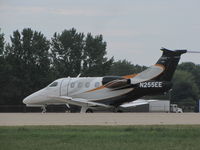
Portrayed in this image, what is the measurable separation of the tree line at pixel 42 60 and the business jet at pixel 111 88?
2439 cm

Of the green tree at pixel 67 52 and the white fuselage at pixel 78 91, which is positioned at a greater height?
the green tree at pixel 67 52

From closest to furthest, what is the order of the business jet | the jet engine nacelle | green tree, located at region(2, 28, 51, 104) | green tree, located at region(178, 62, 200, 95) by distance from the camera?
the jet engine nacelle < the business jet < green tree, located at region(2, 28, 51, 104) < green tree, located at region(178, 62, 200, 95)

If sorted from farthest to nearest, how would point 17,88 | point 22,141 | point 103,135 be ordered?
point 17,88
point 103,135
point 22,141

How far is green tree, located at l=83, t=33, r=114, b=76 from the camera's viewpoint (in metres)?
82.5

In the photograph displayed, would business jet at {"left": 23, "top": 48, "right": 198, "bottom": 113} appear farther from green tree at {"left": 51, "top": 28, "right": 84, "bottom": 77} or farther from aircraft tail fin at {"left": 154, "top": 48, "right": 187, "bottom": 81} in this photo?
green tree at {"left": 51, "top": 28, "right": 84, "bottom": 77}

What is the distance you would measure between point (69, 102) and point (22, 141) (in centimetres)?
2791

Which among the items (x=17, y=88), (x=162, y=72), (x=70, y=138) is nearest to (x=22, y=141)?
(x=70, y=138)

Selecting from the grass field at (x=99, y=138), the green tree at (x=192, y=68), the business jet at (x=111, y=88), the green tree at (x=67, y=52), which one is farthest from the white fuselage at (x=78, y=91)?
the green tree at (x=192, y=68)

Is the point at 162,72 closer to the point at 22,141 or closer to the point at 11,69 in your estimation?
the point at 22,141

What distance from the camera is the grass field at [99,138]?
15812 mm

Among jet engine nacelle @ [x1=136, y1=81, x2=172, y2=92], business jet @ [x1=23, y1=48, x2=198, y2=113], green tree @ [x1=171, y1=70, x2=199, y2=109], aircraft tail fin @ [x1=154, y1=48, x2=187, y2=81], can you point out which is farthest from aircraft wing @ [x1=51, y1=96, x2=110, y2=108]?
green tree @ [x1=171, y1=70, x2=199, y2=109]

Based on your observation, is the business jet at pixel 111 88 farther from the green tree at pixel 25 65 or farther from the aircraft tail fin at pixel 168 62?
the green tree at pixel 25 65

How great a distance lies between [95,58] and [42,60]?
879 cm

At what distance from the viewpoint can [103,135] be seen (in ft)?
61.9
